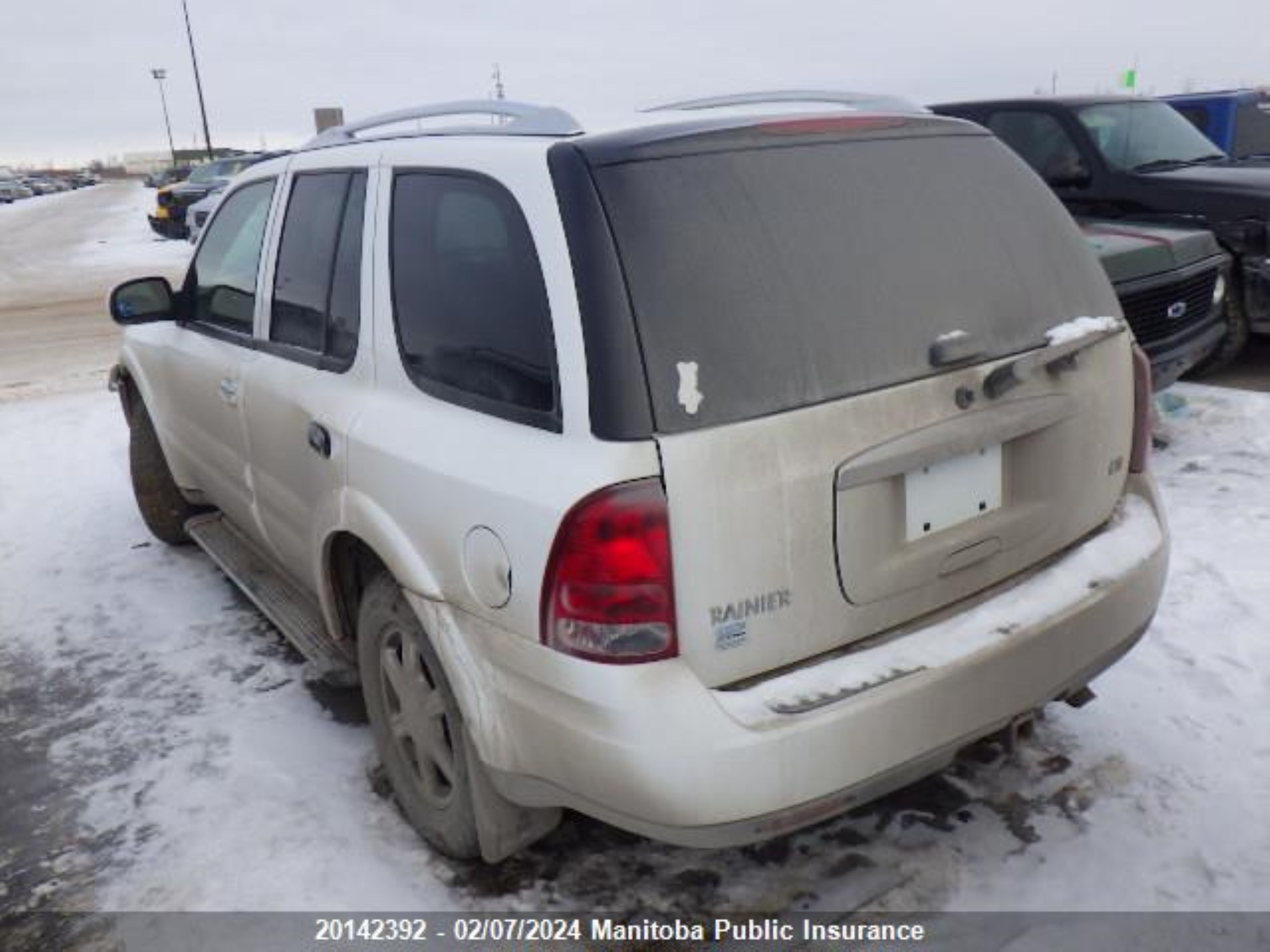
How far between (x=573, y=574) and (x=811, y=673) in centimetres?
53

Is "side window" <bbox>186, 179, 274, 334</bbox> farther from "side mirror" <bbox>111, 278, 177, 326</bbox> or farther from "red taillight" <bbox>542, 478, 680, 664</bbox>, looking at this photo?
"red taillight" <bbox>542, 478, 680, 664</bbox>

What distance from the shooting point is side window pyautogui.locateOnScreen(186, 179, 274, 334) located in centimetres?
362

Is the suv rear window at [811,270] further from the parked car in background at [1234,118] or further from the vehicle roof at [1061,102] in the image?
the parked car in background at [1234,118]

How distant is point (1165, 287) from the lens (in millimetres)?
5719

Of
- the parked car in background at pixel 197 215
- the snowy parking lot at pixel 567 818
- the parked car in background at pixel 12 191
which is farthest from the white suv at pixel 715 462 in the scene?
the parked car in background at pixel 12 191

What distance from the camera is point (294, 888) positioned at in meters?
2.64

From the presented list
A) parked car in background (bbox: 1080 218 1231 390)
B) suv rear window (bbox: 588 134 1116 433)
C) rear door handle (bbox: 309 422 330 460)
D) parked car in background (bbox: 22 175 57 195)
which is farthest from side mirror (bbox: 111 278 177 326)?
parked car in background (bbox: 22 175 57 195)

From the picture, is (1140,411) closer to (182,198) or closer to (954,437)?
(954,437)

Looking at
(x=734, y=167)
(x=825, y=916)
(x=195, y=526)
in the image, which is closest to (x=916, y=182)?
(x=734, y=167)

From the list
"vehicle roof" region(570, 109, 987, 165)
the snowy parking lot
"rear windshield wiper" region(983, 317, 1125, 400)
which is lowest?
the snowy parking lot

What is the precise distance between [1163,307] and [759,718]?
4799 millimetres

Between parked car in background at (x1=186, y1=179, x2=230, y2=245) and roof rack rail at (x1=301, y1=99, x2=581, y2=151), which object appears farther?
parked car in background at (x1=186, y1=179, x2=230, y2=245)

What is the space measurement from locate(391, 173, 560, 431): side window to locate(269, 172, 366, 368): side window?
0.23 metres

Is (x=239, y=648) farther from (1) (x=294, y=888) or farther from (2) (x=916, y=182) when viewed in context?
(2) (x=916, y=182)
